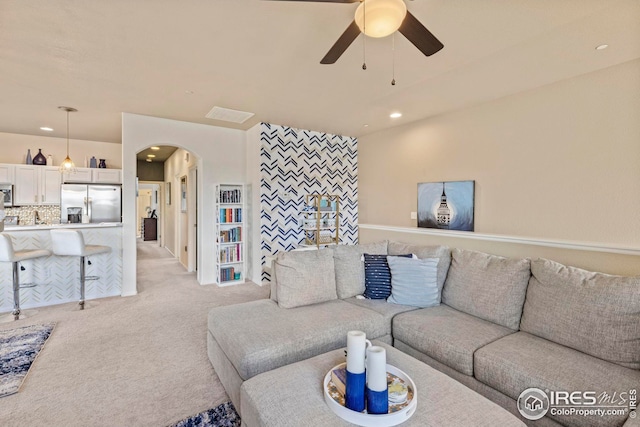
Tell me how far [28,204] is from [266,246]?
178 inches

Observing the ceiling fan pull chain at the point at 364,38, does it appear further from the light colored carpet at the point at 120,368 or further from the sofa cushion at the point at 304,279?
the light colored carpet at the point at 120,368

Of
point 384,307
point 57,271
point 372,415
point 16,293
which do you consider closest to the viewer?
point 372,415

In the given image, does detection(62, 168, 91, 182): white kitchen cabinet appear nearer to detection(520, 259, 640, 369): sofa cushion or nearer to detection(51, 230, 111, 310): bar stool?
detection(51, 230, 111, 310): bar stool

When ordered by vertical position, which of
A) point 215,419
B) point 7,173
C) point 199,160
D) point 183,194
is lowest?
point 215,419

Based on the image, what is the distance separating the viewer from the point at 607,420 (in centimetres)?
133

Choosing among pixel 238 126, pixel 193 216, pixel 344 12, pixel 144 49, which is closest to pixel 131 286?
pixel 193 216

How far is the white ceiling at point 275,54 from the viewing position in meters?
2.04

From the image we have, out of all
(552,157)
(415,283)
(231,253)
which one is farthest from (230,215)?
(552,157)

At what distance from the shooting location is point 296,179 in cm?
524

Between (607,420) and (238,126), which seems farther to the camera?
(238,126)

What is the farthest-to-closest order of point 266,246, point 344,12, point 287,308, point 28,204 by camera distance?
point 28,204, point 266,246, point 287,308, point 344,12

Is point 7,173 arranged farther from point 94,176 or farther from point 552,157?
point 552,157

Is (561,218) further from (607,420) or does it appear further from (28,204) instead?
(28,204)

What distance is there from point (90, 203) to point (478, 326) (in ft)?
22.3
